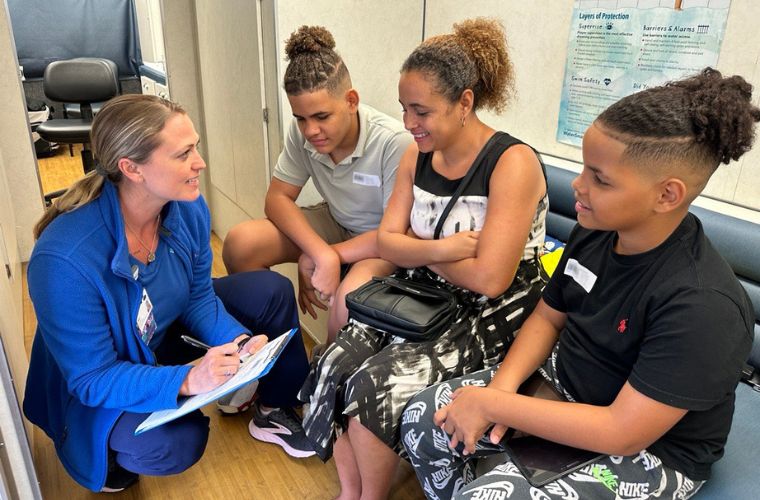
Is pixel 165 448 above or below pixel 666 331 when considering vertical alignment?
below

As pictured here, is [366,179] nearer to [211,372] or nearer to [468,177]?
[468,177]

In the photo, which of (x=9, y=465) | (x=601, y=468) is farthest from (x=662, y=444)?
(x=9, y=465)

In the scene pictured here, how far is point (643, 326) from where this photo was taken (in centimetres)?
103

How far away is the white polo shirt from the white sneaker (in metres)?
0.67

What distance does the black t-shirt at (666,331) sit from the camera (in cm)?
93

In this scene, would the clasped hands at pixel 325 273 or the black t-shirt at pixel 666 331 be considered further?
the clasped hands at pixel 325 273

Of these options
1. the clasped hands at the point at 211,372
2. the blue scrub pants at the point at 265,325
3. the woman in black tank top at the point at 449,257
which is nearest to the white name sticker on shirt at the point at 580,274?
the woman in black tank top at the point at 449,257

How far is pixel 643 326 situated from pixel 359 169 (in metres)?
1.08

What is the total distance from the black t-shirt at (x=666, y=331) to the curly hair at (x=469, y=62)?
50 cm

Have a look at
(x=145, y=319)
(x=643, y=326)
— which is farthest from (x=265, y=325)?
(x=643, y=326)

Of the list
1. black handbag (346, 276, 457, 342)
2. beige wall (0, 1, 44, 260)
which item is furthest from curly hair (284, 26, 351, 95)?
beige wall (0, 1, 44, 260)

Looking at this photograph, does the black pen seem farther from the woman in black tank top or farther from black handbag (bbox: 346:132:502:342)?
black handbag (bbox: 346:132:502:342)

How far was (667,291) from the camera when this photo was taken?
3.21ft

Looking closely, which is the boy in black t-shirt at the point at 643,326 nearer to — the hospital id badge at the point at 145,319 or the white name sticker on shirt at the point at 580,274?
the white name sticker on shirt at the point at 580,274
